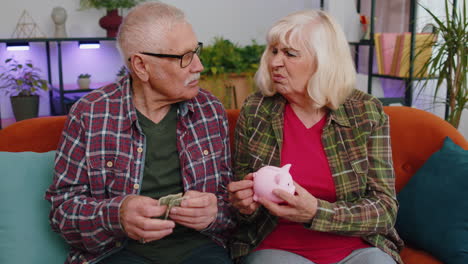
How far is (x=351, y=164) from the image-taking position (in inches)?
59.0

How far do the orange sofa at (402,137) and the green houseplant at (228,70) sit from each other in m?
2.33

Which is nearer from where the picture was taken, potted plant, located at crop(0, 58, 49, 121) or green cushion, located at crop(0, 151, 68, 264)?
green cushion, located at crop(0, 151, 68, 264)

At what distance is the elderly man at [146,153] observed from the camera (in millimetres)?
1437

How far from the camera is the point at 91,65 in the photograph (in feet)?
18.4

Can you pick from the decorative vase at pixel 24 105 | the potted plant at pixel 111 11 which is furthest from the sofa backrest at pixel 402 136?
the potted plant at pixel 111 11

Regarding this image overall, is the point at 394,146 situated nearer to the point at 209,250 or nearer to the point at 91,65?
the point at 209,250

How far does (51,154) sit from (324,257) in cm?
98

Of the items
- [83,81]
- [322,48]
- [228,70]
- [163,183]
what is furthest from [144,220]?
[83,81]

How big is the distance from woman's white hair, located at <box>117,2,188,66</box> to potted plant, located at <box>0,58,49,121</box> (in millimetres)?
3646

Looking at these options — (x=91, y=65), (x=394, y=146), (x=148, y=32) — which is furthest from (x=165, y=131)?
(x=91, y=65)

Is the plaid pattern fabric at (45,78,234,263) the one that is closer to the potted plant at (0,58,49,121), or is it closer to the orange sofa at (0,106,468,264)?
the orange sofa at (0,106,468,264)

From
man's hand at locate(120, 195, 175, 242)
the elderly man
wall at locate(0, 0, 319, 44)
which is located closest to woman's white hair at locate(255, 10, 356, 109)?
the elderly man

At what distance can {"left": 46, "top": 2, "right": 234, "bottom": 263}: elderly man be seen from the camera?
144 centimetres

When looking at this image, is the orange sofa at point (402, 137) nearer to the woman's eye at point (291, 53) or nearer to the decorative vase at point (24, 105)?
the woman's eye at point (291, 53)
